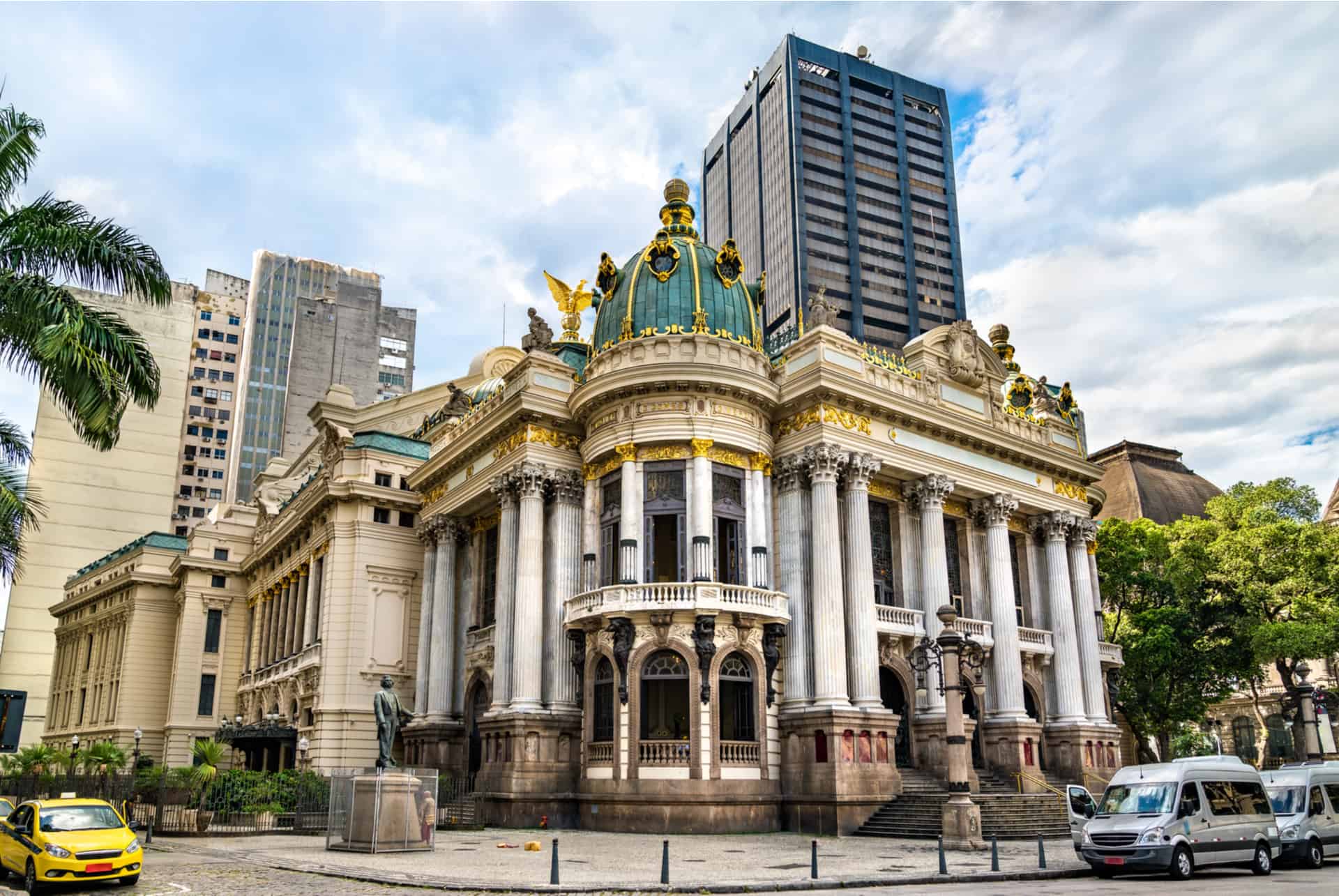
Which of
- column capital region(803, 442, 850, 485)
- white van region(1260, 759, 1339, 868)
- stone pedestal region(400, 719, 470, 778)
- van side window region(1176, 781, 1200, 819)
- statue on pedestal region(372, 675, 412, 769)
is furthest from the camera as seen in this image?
stone pedestal region(400, 719, 470, 778)

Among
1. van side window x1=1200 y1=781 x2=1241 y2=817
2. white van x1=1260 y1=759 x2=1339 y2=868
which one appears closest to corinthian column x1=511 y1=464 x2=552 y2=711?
van side window x1=1200 y1=781 x2=1241 y2=817

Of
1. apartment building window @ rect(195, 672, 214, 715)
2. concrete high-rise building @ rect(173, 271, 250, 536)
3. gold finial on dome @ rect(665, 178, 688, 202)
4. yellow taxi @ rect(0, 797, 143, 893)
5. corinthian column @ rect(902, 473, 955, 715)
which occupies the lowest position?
yellow taxi @ rect(0, 797, 143, 893)

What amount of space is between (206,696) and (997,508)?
45.8 meters

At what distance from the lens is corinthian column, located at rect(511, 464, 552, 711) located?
118ft

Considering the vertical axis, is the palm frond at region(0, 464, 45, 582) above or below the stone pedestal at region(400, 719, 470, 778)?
above

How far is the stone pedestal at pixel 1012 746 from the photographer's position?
37531mm

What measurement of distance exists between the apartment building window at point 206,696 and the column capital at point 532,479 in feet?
110

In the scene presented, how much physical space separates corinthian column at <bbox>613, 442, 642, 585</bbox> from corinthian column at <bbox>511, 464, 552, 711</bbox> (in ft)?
11.7

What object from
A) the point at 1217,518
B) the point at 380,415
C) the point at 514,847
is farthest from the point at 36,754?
the point at 1217,518

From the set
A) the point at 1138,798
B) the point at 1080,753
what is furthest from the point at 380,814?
the point at 1080,753

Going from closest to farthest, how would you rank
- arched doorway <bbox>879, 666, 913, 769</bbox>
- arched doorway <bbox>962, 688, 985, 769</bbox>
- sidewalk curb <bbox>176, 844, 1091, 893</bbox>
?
sidewalk curb <bbox>176, 844, 1091, 893</bbox> < arched doorway <bbox>879, 666, 913, 769</bbox> < arched doorway <bbox>962, 688, 985, 769</bbox>

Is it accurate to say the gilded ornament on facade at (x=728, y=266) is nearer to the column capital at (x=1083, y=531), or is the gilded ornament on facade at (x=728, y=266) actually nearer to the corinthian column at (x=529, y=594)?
the corinthian column at (x=529, y=594)

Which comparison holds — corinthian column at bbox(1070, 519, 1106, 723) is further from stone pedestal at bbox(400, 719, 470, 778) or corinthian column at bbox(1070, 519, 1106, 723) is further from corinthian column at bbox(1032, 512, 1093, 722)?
stone pedestal at bbox(400, 719, 470, 778)

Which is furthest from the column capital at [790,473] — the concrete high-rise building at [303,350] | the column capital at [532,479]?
the concrete high-rise building at [303,350]
